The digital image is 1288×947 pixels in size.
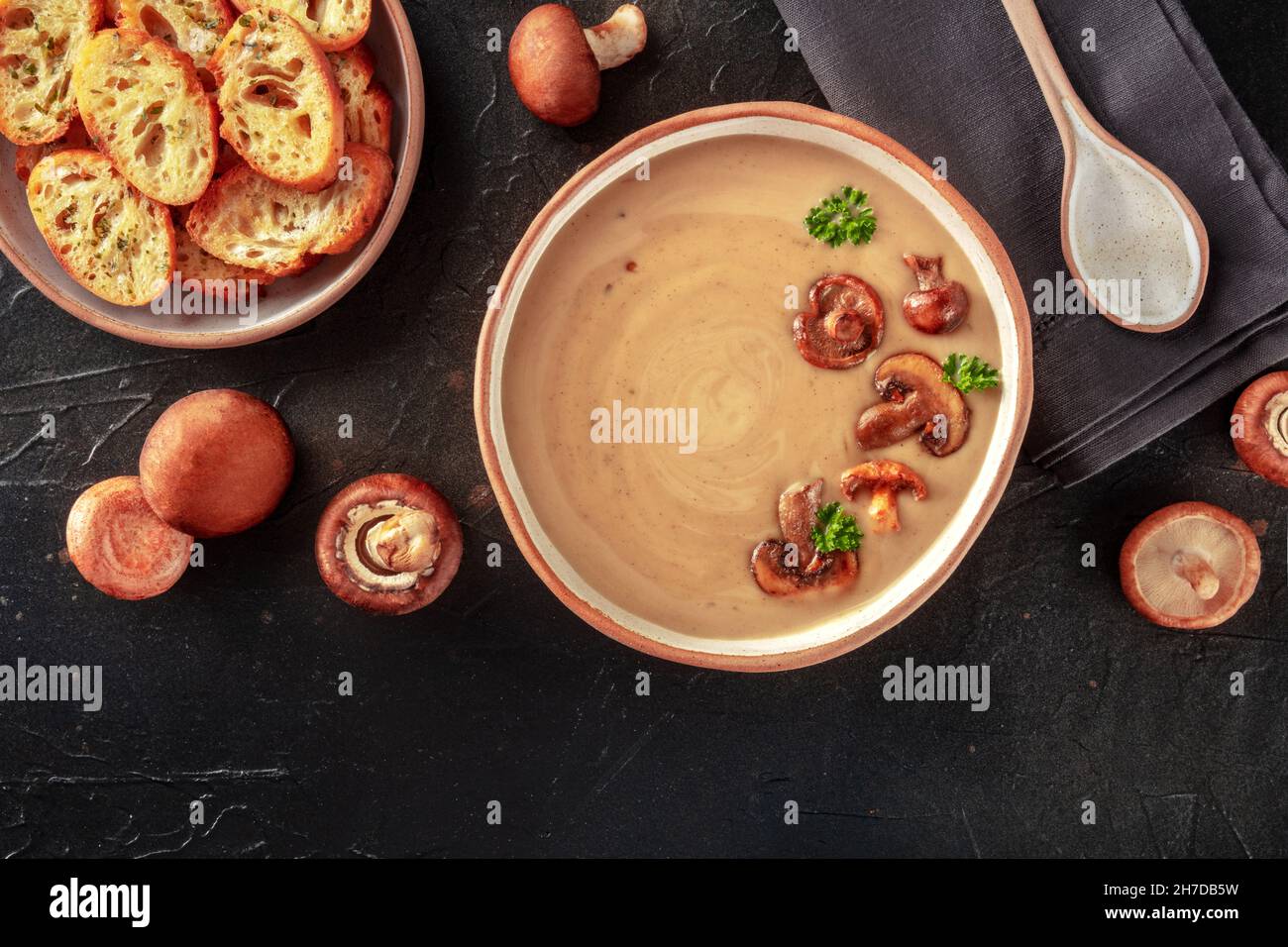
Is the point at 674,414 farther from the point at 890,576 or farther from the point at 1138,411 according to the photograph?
the point at 1138,411

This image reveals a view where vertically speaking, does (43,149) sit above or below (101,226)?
above

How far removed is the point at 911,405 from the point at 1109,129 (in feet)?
3.51

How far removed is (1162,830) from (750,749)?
4.67 ft

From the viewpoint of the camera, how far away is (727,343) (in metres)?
2.64

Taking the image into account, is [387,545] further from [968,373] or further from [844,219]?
[968,373]

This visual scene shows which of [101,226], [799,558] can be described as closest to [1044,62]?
[799,558]

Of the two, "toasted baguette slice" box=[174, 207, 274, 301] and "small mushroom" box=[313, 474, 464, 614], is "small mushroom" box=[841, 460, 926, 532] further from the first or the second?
"toasted baguette slice" box=[174, 207, 274, 301]

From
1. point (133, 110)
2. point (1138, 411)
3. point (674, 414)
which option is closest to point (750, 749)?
point (674, 414)

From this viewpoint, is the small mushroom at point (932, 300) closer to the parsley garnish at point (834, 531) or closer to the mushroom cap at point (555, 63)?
the parsley garnish at point (834, 531)

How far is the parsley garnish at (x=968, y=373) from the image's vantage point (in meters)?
2.57

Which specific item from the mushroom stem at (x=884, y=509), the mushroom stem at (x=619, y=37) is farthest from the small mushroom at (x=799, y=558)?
the mushroom stem at (x=619, y=37)

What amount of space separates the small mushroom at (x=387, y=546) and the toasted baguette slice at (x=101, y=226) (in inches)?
34.4

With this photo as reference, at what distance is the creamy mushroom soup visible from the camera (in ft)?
8.57

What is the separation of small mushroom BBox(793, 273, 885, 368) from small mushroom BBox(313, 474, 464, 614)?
1.24 m
